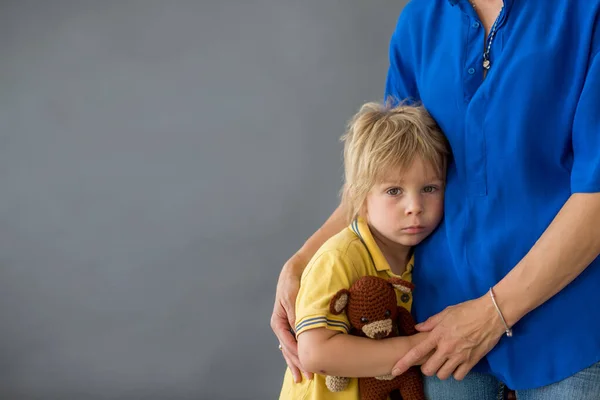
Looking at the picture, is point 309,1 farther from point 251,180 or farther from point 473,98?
point 473,98

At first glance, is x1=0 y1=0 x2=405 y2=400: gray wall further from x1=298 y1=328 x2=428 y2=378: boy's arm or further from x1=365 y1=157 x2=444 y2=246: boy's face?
x1=298 y1=328 x2=428 y2=378: boy's arm

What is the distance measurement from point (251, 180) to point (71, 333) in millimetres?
963

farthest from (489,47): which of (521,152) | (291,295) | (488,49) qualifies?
(291,295)

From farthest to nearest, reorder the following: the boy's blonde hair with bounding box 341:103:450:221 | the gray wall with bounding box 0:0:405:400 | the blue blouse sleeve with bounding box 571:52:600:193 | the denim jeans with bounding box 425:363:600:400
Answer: the gray wall with bounding box 0:0:405:400, the boy's blonde hair with bounding box 341:103:450:221, the denim jeans with bounding box 425:363:600:400, the blue blouse sleeve with bounding box 571:52:600:193

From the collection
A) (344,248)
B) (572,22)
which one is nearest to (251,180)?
(344,248)

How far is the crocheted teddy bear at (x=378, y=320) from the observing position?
1409 millimetres

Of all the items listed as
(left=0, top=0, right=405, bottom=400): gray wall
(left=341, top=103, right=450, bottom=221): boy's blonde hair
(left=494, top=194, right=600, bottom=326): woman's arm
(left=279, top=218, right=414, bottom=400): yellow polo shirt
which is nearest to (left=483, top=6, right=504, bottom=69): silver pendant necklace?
(left=341, top=103, right=450, bottom=221): boy's blonde hair

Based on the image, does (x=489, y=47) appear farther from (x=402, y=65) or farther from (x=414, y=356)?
(x=414, y=356)

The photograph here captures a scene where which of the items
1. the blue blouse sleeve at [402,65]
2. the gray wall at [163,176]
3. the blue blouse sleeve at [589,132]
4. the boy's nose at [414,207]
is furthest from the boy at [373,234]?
the gray wall at [163,176]

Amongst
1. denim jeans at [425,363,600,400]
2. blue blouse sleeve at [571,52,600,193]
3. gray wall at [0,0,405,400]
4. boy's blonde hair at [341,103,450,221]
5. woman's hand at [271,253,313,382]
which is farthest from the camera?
gray wall at [0,0,405,400]

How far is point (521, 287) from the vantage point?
1.33 m

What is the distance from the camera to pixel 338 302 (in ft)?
4.64

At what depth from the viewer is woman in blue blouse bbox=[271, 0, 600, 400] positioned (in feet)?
4.24

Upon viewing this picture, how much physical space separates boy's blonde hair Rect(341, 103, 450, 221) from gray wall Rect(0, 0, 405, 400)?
1088 millimetres
